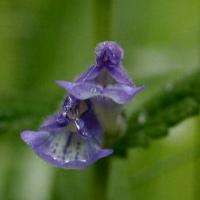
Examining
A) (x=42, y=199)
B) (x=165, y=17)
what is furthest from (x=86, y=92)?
(x=165, y=17)

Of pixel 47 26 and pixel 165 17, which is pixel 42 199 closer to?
pixel 47 26

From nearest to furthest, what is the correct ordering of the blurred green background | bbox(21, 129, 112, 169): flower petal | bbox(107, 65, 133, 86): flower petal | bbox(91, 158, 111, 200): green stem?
bbox(21, 129, 112, 169): flower petal, bbox(107, 65, 133, 86): flower petal, bbox(91, 158, 111, 200): green stem, the blurred green background

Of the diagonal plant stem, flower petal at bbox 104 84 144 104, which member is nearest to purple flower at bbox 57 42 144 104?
flower petal at bbox 104 84 144 104

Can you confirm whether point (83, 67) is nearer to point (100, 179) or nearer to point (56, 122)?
point (100, 179)

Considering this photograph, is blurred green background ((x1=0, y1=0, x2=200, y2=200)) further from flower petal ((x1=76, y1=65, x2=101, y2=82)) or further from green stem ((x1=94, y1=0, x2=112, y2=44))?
flower petal ((x1=76, y1=65, x2=101, y2=82))

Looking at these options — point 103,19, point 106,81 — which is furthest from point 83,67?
point 106,81

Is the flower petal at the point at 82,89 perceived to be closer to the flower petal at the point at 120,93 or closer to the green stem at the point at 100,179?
the flower petal at the point at 120,93

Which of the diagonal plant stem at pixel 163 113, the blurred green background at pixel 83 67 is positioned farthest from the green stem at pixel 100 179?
the blurred green background at pixel 83 67
